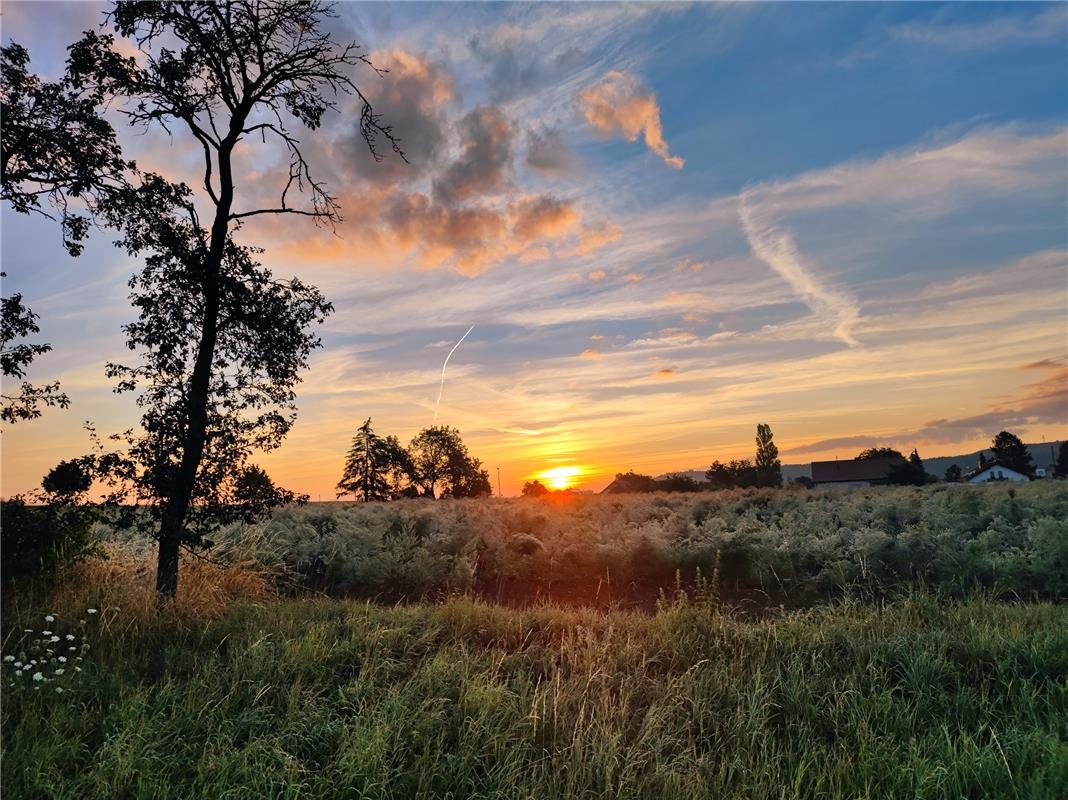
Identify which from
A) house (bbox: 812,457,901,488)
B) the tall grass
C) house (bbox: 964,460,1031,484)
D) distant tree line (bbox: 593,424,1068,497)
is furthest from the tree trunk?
house (bbox: 964,460,1031,484)

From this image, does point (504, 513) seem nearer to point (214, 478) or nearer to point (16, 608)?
point (214, 478)

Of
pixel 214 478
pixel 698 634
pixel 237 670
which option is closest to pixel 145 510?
pixel 214 478

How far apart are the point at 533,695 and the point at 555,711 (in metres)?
0.44

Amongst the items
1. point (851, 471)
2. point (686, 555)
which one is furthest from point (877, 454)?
point (686, 555)

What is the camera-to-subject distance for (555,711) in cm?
530

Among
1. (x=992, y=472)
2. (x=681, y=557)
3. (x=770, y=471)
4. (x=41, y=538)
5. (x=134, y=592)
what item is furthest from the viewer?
(x=992, y=472)

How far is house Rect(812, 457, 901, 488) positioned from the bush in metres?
80.7

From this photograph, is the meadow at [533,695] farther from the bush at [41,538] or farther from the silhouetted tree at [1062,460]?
the silhouetted tree at [1062,460]

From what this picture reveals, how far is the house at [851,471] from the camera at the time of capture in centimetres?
8025

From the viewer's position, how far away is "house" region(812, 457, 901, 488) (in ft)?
263

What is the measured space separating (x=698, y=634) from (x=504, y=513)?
1192 centimetres

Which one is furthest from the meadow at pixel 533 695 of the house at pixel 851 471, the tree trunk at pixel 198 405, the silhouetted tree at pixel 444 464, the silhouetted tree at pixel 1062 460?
the house at pixel 851 471

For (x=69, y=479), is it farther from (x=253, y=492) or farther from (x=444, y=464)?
(x=444, y=464)

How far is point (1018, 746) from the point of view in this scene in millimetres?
4988
